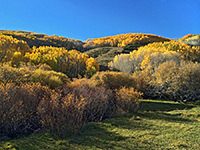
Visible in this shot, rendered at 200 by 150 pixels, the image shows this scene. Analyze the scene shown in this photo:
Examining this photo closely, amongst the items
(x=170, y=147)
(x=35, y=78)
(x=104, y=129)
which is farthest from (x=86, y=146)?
(x=35, y=78)

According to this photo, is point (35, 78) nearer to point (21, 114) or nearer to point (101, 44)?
point (21, 114)

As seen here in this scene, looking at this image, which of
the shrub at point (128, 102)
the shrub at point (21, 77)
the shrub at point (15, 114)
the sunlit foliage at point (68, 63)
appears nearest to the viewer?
the shrub at point (15, 114)

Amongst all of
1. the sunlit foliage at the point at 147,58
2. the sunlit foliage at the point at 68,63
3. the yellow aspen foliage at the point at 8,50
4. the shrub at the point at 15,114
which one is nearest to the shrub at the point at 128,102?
the shrub at the point at 15,114

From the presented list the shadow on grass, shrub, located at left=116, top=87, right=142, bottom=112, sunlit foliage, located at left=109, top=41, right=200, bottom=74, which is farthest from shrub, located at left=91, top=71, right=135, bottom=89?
sunlit foliage, located at left=109, top=41, right=200, bottom=74

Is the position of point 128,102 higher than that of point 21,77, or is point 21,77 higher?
point 21,77

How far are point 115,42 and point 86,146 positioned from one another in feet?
631

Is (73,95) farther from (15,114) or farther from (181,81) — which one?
(181,81)

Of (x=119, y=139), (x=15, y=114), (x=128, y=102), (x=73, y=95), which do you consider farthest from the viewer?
(x=128, y=102)

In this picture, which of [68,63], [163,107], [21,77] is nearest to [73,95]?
[21,77]

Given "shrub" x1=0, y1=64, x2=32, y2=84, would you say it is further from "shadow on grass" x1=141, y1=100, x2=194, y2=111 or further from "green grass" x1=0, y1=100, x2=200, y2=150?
"shadow on grass" x1=141, y1=100, x2=194, y2=111

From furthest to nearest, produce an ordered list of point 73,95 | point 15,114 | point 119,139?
point 73,95, point 15,114, point 119,139

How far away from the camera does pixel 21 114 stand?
39.8 ft

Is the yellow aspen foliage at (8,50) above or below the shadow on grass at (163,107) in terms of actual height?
above

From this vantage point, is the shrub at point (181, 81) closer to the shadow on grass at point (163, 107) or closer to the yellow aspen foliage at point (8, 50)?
the shadow on grass at point (163, 107)
